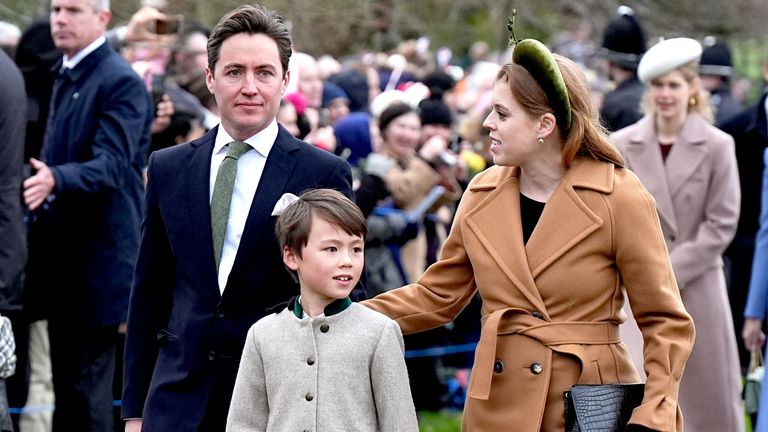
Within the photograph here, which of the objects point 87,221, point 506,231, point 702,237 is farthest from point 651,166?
point 506,231

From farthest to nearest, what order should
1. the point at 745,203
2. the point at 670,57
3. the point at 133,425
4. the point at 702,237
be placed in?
the point at 745,203 < the point at 670,57 < the point at 702,237 < the point at 133,425

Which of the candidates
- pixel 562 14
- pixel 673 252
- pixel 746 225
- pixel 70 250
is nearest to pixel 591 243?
pixel 673 252

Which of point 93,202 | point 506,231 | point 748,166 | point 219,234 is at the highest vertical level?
point 506,231

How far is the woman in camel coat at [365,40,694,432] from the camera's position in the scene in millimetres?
4957

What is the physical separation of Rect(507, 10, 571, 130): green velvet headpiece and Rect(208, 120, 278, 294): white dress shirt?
0.91 metres

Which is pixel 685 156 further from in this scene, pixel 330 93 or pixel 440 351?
pixel 330 93

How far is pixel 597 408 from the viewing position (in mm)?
4852

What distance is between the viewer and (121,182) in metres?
7.72

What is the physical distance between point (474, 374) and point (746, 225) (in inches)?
233

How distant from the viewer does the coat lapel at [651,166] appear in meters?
8.09

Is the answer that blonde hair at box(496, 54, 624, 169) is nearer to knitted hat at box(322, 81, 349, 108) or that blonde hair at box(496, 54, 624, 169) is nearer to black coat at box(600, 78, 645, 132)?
black coat at box(600, 78, 645, 132)

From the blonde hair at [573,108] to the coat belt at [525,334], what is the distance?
57cm

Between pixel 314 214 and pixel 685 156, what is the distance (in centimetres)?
387

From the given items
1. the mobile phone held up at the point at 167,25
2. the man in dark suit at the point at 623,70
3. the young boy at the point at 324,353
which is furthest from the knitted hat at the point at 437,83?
the young boy at the point at 324,353
